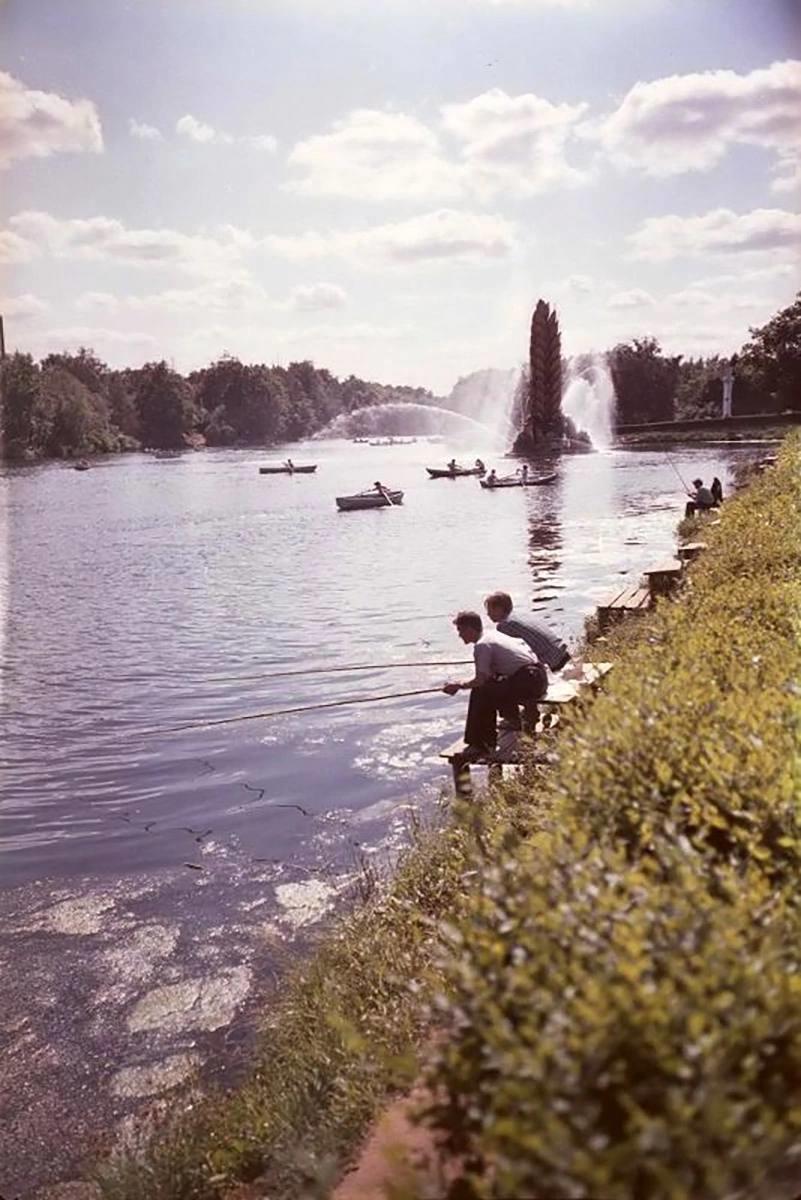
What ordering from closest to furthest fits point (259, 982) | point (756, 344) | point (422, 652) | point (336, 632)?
point (259, 982)
point (756, 344)
point (422, 652)
point (336, 632)

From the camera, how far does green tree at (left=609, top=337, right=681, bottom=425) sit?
230 feet

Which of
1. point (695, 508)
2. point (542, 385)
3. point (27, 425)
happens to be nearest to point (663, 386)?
point (542, 385)

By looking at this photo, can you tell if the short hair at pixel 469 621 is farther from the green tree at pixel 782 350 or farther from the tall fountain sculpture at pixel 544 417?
the tall fountain sculpture at pixel 544 417

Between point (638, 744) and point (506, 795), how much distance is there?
3461 mm

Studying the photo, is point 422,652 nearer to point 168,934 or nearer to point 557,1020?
point 168,934

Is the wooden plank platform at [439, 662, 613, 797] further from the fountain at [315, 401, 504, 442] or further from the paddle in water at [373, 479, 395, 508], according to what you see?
the fountain at [315, 401, 504, 442]

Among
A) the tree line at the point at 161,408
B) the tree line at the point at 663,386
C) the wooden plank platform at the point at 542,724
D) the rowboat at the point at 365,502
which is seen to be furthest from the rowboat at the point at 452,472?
→ the wooden plank platform at the point at 542,724

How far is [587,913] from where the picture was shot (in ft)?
8.04

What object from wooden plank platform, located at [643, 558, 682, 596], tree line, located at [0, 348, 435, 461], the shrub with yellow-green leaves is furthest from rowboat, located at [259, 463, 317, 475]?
the shrub with yellow-green leaves

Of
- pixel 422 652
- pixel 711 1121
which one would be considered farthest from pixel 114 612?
pixel 711 1121

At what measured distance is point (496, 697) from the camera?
27.6ft

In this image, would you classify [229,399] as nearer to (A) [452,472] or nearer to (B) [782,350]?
(A) [452,472]

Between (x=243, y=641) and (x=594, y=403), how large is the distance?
5296cm

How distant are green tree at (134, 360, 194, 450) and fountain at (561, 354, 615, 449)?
21.2 meters
